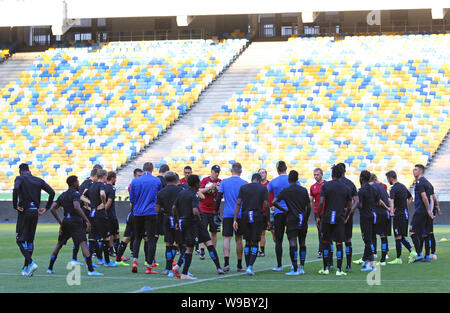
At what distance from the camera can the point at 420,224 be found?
1839 centimetres

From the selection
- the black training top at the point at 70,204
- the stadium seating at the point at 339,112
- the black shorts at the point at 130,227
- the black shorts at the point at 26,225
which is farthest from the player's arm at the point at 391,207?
the stadium seating at the point at 339,112

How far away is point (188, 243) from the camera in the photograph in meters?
14.9

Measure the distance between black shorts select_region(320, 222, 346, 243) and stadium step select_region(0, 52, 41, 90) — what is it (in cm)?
3619

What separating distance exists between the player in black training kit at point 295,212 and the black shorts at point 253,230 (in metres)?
0.50

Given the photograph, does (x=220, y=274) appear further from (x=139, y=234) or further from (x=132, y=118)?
(x=132, y=118)

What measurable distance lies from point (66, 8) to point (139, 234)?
3465 centimetres

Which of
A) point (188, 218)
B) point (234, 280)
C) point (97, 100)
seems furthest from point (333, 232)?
point (97, 100)

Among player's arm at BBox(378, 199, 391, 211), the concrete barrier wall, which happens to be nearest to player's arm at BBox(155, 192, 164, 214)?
player's arm at BBox(378, 199, 391, 211)

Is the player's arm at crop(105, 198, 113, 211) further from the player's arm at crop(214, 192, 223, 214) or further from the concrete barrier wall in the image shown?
the concrete barrier wall

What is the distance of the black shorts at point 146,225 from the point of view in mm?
16297

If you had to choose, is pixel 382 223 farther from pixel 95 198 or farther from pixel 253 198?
pixel 95 198

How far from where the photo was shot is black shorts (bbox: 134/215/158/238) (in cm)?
1630

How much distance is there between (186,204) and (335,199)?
110 inches

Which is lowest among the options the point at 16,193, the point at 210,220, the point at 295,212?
the point at 210,220
